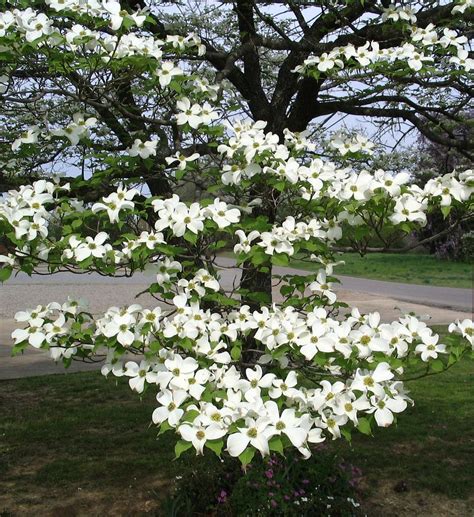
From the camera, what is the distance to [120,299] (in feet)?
46.3

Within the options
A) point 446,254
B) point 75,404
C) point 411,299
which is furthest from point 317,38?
point 446,254

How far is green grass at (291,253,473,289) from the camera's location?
18136 mm

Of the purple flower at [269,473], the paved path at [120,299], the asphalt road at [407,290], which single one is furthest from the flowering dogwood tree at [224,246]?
the asphalt road at [407,290]

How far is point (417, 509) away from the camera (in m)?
3.82

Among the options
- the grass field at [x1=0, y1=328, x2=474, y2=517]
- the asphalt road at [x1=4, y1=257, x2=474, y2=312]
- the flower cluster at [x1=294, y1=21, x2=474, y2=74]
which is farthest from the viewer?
the asphalt road at [x1=4, y1=257, x2=474, y2=312]

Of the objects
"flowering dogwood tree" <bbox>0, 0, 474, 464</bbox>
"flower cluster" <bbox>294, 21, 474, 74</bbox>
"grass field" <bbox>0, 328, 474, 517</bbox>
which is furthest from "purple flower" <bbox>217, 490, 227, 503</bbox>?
"flower cluster" <bbox>294, 21, 474, 74</bbox>

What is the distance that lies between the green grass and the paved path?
101 cm

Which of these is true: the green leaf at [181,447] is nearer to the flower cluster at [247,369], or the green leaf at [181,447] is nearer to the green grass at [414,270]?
the flower cluster at [247,369]

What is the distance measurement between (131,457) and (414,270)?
18136 mm

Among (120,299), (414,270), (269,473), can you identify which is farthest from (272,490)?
(414,270)

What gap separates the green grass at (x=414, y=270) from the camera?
59.5 ft

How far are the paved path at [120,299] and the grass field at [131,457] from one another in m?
1.59

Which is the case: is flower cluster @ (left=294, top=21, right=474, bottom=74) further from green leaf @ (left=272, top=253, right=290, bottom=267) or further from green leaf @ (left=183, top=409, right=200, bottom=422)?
green leaf @ (left=183, top=409, right=200, bottom=422)

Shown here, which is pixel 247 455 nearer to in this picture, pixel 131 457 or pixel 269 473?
pixel 269 473
